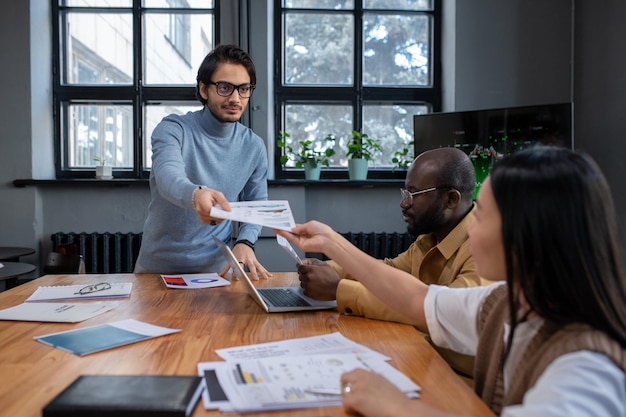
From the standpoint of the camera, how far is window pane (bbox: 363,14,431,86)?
429 cm

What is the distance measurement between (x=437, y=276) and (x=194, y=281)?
0.87 meters

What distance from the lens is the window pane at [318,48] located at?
4277 millimetres

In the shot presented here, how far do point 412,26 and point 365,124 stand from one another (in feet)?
2.79

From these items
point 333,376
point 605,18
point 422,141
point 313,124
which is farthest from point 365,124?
point 333,376

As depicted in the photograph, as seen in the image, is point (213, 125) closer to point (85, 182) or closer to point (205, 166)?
point (205, 166)

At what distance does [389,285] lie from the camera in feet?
4.21

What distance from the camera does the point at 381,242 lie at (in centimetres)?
400

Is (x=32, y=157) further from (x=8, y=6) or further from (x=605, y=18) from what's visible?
(x=605, y=18)

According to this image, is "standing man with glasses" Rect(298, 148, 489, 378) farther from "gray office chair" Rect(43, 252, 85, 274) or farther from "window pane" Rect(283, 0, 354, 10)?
"window pane" Rect(283, 0, 354, 10)

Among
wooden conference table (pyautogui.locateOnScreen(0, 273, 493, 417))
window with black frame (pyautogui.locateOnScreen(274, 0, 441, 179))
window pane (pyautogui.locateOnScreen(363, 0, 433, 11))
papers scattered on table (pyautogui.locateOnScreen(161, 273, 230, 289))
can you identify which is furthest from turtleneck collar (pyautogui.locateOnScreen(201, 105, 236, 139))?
window pane (pyautogui.locateOnScreen(363, 0, 433, 11))

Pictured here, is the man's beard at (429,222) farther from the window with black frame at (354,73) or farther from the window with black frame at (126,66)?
the window with black frame at (126,66)

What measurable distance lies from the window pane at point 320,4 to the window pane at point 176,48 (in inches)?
25.2

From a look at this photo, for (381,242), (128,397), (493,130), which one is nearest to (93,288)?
(128,397)

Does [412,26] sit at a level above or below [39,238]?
above
